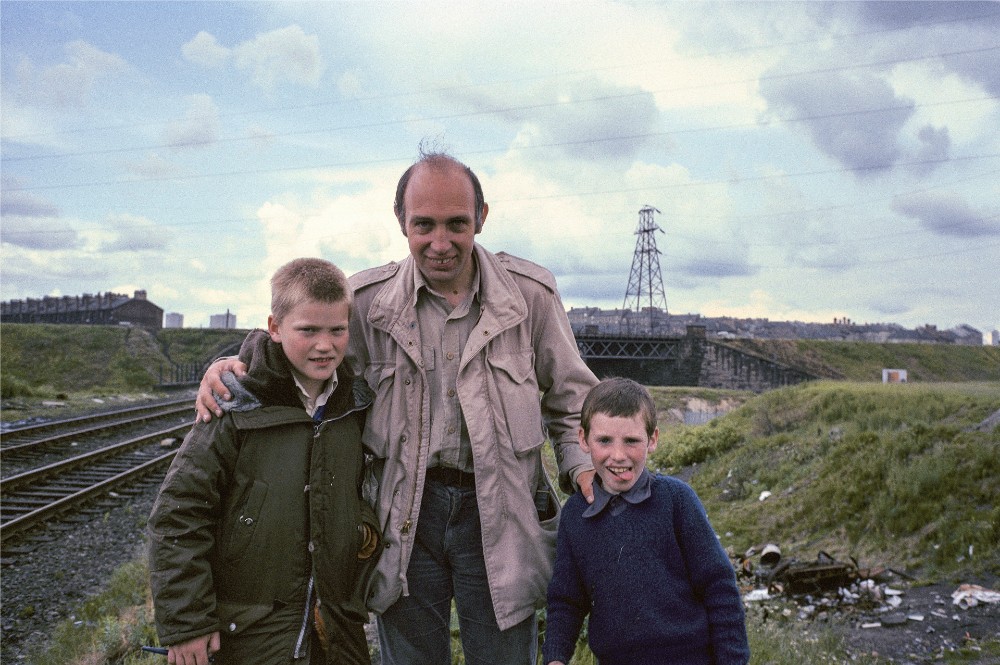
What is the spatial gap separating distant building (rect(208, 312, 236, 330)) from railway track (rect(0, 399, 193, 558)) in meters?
47.9

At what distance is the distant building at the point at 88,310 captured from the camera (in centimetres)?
6103

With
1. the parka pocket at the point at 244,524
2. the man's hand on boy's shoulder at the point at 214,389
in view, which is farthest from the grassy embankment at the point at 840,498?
the man's hand on boy's shoulder at the point at 214,389

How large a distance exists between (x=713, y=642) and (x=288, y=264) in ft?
6.74

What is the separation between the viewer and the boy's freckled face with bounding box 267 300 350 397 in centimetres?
246

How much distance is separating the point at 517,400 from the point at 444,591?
81 centimetres

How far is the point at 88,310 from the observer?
63.0m

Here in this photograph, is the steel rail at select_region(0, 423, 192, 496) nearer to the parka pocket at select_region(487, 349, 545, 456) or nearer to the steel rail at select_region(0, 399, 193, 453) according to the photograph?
the steel rail at select_region(0, 399, 193, 453)

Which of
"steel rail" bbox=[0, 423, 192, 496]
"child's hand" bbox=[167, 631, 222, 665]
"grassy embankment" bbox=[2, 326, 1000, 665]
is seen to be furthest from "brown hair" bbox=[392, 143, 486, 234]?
"steel rail" bbox=[0, 423, 192, 496]

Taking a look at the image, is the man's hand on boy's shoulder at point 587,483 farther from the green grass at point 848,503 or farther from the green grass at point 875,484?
the green grass at point 875,484

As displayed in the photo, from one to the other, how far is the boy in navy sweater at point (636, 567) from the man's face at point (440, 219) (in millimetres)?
763

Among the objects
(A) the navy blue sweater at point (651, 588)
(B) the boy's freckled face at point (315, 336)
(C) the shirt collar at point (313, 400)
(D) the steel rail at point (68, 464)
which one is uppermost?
(B) the boy's freckled face at point (315, 336)

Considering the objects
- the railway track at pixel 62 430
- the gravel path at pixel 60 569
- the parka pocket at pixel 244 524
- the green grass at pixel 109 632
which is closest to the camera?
the parka pocket at pixel 244 524

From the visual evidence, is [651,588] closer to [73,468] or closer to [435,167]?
[435,167]

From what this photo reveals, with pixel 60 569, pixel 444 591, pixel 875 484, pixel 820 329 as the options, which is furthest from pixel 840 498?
pixel 820 329
